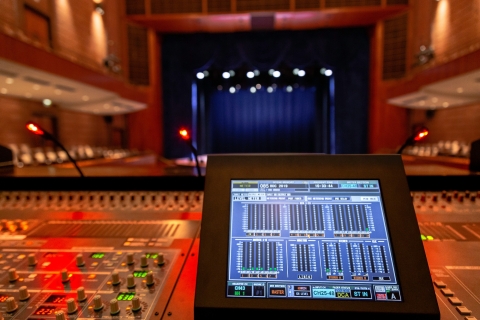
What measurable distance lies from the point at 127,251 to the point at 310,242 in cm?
52

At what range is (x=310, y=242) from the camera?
0.62 metres

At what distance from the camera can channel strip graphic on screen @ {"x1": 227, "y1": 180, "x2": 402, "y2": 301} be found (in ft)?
1.86

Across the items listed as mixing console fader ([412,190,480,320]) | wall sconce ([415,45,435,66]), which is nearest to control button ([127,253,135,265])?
mixing console fader ([412,190,480,320])

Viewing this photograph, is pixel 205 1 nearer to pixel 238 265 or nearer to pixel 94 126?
pixel 94 126

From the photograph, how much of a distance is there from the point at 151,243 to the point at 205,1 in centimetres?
692

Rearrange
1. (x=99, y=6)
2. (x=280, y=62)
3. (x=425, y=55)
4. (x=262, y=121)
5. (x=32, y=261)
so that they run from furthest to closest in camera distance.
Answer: (x=262, y=121), (x=280, y=62), (x=99, y=6), (x=425, y=55), (x=32, y=261)

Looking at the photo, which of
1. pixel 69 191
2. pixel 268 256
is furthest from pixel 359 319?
pixel 69 191

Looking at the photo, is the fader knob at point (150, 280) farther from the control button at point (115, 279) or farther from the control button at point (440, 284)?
the control button at point (440, 284)

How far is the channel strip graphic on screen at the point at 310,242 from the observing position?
0.57 m

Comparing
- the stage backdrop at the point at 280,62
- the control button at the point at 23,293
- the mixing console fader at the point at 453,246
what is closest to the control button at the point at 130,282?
the control button at the point at 23,293

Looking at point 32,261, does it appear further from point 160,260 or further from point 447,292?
point 447,292

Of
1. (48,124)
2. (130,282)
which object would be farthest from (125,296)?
(48,124)

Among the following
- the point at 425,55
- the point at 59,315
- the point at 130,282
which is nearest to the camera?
the point at 59,315

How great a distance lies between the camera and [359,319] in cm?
54
